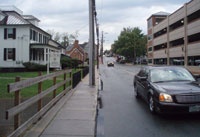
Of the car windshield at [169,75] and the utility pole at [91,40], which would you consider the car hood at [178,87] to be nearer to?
the car windshield at [169,75]

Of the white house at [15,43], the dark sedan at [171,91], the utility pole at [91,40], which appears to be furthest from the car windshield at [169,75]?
the white house at [15,43]

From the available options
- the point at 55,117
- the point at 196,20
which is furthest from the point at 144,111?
the point at 196,20

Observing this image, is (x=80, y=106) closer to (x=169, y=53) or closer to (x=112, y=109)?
(x=112, y=109)

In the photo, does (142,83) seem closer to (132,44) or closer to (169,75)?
(169,75)

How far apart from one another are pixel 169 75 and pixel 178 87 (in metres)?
1.60

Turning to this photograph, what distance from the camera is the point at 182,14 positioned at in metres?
57.2

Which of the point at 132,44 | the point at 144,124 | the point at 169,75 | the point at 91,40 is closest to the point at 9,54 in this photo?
the point at 91,40

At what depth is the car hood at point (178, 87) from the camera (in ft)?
27.0

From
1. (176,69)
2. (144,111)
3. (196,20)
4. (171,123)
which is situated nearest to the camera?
(171,123)

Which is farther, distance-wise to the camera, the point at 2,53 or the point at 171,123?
the point at 2,53

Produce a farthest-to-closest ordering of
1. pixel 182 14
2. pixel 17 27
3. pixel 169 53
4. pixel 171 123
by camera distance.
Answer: pixel 169 53 < pixel 182 14 < pixel 17 27 < pixel 171 123

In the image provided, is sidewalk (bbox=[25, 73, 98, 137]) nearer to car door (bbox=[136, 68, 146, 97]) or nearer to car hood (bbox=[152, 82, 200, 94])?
car door (bbox=[136, 68, 146, 97])

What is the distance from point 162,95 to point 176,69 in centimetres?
265

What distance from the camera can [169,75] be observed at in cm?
1014
